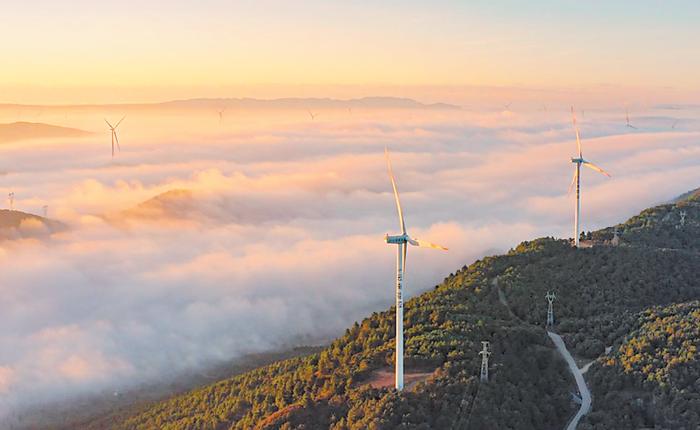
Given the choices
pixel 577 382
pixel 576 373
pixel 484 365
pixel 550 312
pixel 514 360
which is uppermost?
pixel 484 365

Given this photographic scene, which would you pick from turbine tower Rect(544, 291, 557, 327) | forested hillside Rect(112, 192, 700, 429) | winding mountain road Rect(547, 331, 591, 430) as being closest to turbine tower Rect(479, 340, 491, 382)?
forested hillside Rect(112, 192, 700, 429)

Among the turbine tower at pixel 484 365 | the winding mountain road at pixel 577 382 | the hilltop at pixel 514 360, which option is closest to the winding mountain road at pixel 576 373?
the winding mountain road at pixel 577 382

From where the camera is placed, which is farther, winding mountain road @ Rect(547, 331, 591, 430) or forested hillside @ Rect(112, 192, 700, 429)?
winding mountain road @ Rect(547, 331, 591, 430)

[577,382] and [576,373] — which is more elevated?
[576,373]

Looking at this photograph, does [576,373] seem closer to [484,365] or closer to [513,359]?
[513,359]

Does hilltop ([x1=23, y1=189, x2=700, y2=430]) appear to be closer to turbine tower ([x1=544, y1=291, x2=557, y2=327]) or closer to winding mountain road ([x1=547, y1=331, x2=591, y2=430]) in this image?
winding mountain road ([x1=547, y1=331, x2=591, y2=430])

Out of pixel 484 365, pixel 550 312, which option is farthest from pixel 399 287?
pixel 550 312
